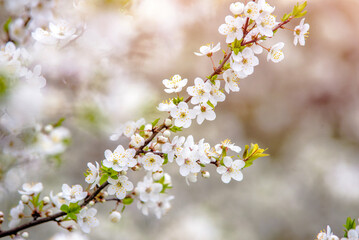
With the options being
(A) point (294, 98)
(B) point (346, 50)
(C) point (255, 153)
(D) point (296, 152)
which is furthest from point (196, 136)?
(C) point (255, 153)

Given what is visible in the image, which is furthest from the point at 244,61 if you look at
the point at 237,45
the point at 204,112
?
the point at 204,112

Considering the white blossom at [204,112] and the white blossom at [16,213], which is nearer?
the white blossom at [204,112]

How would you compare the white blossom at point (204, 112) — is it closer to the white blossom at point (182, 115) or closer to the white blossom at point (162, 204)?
the white blossom at point (182, 115)

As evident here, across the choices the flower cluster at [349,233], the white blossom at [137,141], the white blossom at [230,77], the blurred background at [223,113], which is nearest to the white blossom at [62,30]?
the blurred background at [223,113]

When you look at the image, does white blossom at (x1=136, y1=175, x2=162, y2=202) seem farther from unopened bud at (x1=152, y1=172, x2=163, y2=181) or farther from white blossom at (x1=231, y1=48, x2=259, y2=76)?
white blossom at (x1=231, y1=48, x2=259, y2=76)

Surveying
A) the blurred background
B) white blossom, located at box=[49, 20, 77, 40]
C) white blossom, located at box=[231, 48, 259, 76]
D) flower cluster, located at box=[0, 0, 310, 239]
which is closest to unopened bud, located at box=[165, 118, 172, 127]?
flower cluster, located at box=[0, 0, 310, 239]

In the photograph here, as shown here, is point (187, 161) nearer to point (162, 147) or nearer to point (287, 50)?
point (162, 147)

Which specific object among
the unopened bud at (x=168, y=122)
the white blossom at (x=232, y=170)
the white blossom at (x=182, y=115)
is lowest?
the white blossom at (x=232, y=170)

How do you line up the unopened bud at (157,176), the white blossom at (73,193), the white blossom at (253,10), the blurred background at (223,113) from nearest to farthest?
the white blossom at (253,10) → the white blossom at (73,193) → the unopened bud at (157,176) → the blurred background at (223,113)
